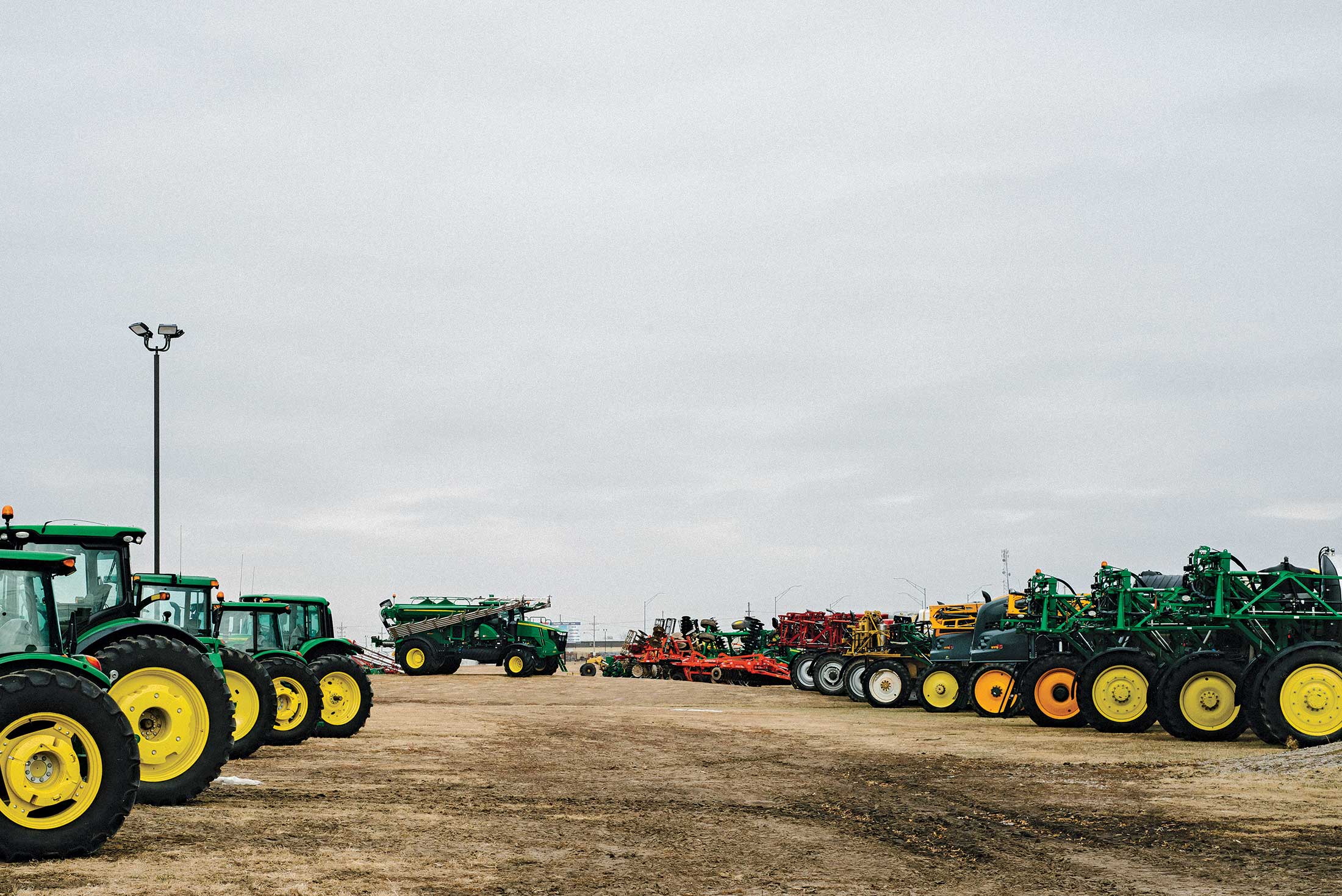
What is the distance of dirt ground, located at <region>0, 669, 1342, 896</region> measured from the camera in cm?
924

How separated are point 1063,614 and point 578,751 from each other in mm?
12376

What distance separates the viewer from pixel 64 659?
9633 millimetres

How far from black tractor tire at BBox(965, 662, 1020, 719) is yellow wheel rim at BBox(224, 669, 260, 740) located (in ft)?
55.7

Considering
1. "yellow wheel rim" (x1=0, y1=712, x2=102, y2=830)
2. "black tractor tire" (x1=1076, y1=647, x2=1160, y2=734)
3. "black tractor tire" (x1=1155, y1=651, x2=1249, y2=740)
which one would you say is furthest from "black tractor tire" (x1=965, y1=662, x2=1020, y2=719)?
"yellow wheel rim" (x1=0, y1=712, x2=102, y2=830)

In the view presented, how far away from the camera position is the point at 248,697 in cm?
1574

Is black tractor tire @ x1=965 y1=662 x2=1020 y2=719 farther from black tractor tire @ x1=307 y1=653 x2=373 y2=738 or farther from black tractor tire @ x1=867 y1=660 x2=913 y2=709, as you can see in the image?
black tractor tire @ x1=307 y1=653 x2=373 y2=738

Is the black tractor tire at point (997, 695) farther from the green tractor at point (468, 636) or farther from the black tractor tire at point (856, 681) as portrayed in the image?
the green tractor at point (468, 636)

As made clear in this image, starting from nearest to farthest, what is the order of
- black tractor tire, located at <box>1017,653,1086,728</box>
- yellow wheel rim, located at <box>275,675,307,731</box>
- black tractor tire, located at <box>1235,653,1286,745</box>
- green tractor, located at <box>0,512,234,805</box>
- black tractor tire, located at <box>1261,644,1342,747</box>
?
green tractor, located at <box>0,512,234,805</box>, yellow wheel rim, located at <box>275,675,307,731</box>, black tractor tire, located at <box>1261,644,1342,747</box>, black tractor tire, located at <box>1235,653,1286,745</box>, black tractor tire, located at <box>1017,653,1086,728</box>

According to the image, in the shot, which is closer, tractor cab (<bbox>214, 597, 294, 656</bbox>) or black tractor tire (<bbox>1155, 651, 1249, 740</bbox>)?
tractor cab (<bbox>214, 597, 294, 656</bbox>)

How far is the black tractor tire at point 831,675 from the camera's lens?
37750 millimetres


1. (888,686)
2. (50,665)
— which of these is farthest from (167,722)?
(888,686)

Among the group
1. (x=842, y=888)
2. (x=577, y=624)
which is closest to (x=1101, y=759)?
(x=842, y=888)

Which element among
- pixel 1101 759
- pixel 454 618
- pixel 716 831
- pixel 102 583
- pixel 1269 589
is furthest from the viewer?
pixel 454 618

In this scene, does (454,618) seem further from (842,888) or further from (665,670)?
(842,888)
